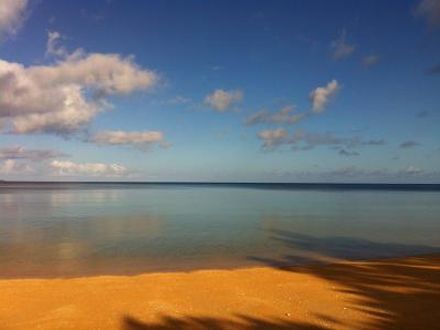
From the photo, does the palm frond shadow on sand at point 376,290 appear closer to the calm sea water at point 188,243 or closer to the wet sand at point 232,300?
the wet sand at point 232,300

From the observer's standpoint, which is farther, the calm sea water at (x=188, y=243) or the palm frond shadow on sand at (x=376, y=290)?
Answer: the calm sea water at (x=188, y=243)

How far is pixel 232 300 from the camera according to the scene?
37.7ft

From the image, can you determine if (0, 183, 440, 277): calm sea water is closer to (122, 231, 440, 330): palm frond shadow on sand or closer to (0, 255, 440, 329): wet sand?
(122, 231, 440, 330): palm frond shadow on sand

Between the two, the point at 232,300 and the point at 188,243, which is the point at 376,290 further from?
the point at 188,243

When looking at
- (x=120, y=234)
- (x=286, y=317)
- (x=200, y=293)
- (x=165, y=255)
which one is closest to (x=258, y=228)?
(x=120, y=234)

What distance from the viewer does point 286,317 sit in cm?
1003

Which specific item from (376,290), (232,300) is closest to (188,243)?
(232,300)

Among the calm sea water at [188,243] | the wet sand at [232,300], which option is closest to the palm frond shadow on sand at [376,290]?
the wet sand at [232,300]

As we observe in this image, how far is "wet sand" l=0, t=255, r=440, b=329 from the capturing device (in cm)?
970

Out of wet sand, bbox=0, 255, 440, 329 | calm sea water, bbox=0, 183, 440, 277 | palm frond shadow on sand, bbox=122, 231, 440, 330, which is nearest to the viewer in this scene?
palm frond shadow on sand, bbox=122, 231, 440, 330

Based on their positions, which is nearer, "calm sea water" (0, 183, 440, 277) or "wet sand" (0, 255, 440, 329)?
"wet sand" (0, 255, 440, 329)

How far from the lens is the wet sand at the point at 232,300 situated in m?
9.70

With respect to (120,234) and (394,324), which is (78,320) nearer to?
(394,324)

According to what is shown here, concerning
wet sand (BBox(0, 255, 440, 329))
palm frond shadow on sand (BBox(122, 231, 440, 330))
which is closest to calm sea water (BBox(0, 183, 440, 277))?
palm frond shadow on sand (BBox(122, 231, 440, 330))
